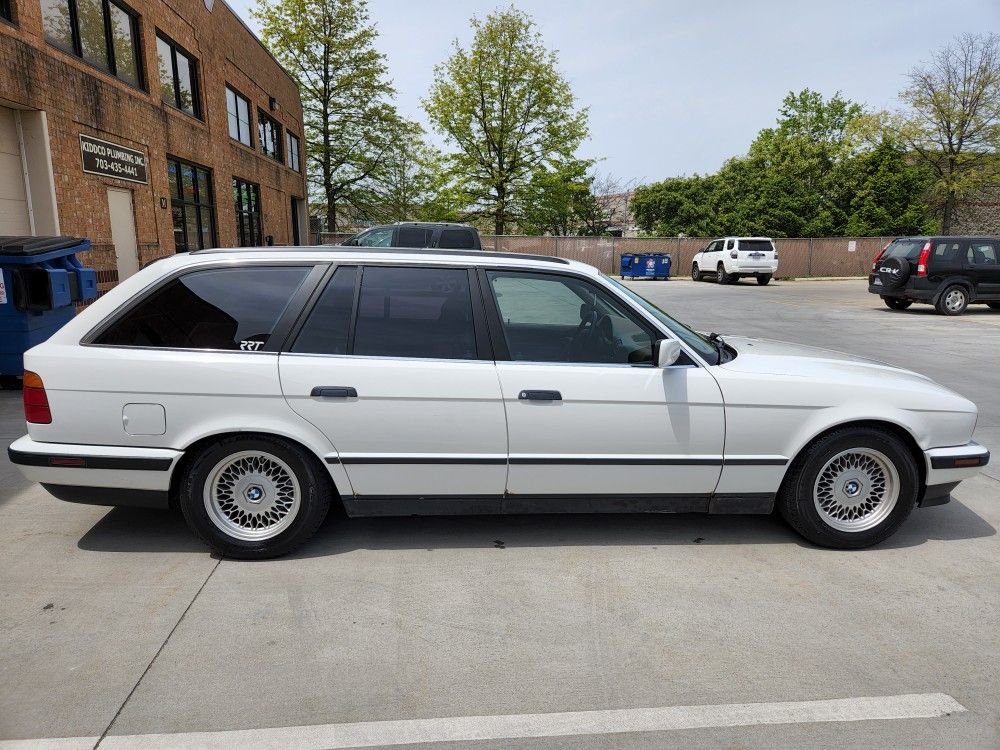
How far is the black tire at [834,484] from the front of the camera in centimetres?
359

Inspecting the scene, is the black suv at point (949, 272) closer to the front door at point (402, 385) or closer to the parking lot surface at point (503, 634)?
the parking lot surface at point (503, 634)

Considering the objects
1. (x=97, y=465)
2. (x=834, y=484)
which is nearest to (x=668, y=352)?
(x=834, y=484)

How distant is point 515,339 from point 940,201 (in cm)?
4240

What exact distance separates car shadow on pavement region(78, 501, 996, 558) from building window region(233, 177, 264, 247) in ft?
54.5

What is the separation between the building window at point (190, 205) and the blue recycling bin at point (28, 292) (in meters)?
7.14

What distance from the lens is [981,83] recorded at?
3466cm

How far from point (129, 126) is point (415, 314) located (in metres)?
11.3

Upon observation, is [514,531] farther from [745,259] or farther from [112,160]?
[745,259]

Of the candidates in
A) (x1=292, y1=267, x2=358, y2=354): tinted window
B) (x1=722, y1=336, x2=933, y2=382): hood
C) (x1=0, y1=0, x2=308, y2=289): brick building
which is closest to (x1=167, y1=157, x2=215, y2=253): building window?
(x1=0, y1=0, x2=308, y2=289): brick building

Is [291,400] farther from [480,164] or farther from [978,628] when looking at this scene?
[480,164]

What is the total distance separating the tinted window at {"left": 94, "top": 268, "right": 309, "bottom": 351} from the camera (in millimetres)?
3453

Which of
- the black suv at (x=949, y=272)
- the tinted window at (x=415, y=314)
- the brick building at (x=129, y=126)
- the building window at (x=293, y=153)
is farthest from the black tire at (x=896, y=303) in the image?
the building window at (x=293, y=153)

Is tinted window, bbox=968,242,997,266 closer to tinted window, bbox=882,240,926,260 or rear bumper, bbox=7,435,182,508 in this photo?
tinted window, bbox=882,240,926,260

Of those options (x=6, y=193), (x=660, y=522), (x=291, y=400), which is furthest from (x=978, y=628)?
(x=6, y=193)
